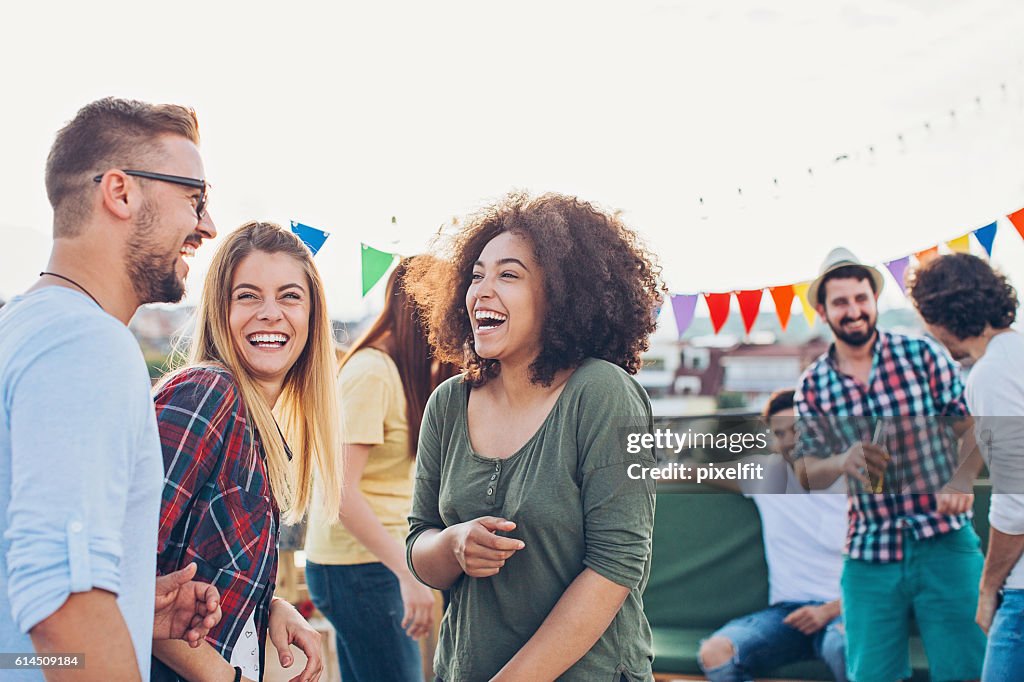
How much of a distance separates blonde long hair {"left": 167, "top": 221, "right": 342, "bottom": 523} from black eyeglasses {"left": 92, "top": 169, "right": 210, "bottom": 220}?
1.28 ft

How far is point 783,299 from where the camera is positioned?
3570 mm

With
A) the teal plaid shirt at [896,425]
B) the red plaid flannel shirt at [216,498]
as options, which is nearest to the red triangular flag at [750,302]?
the teal plaid shirt at [896,425]

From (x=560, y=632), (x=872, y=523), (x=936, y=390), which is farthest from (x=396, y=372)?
(x=936, y=390)

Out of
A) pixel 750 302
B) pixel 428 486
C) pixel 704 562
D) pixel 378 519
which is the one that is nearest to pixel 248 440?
pixel 428 486

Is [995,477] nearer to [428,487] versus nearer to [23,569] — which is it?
[428,487]

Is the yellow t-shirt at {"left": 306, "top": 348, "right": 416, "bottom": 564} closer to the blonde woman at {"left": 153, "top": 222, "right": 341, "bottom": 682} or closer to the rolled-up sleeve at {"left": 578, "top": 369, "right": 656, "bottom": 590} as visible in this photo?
the blonde woman at {"left": 153, "top": 222, "right": 341, "bottom": 682}

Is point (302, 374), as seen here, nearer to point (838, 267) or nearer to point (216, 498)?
point (216, 498)

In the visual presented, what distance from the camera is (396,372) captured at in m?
2.56

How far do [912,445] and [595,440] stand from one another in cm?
194

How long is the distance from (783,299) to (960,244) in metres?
0.67

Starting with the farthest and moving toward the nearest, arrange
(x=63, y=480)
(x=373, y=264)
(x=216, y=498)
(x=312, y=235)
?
Result: (x=373, y=264), (x=312, y=235), (x=216, y=498), (x=63, y=480)

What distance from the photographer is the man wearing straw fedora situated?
2.72 m

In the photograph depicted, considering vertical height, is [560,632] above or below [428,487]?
below

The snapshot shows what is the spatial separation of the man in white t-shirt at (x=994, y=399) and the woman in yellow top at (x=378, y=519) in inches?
58.7
